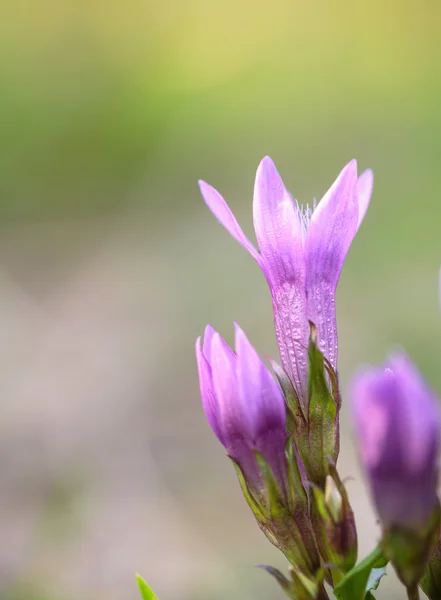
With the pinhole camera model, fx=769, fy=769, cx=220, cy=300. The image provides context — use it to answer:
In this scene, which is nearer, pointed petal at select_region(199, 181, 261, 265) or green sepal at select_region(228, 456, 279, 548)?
green sepal at select_region(228, 456, 279, 548)

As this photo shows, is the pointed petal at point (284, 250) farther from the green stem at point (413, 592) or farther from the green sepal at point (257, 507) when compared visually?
the green stem at point (413, 592)

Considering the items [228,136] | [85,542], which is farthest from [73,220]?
[85,542]

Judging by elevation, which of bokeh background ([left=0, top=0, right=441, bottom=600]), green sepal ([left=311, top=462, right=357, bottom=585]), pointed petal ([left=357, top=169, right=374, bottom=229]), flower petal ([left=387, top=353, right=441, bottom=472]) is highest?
bokeh background ([left=0, top=0, right=441, bottom=600])

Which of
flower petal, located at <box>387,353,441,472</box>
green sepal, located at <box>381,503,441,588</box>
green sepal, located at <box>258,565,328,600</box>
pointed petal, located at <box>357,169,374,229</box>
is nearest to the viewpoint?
flower petal, located at <box>387,353,441,472</box>

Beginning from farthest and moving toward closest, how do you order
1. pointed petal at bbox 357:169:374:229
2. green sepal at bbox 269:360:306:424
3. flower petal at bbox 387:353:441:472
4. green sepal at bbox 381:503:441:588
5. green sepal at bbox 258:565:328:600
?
1. pointed petal at bbox 357:169:374:229
2. green sepal at bbox 269:360:306:424
3. green sepal at bbox 258:565:328:600
4. green sepal at bbox 381:503:441:588
5. flower petal at bbox 387:353:441:472

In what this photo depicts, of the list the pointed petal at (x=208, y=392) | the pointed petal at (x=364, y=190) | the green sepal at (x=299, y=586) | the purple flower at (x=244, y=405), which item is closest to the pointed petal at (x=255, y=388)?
the purple flower at (x=244, y=405)

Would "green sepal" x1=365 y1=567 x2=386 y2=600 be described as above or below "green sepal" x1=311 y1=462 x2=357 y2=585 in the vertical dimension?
below

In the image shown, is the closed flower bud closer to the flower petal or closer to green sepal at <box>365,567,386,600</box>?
the flower petal

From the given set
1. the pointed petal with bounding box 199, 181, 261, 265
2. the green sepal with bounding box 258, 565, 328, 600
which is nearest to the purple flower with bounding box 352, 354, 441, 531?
the green sepal with bounding box 258, 565, 328, 600
